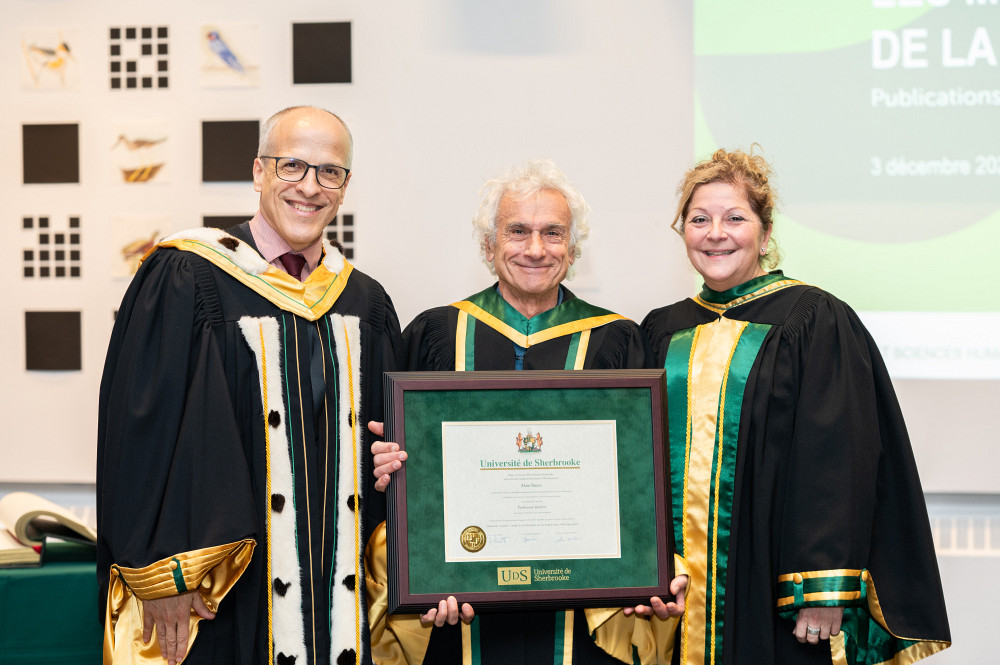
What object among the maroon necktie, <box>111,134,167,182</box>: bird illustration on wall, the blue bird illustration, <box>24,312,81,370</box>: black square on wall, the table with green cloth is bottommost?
the table with green cloth

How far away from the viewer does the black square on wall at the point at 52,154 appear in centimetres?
373

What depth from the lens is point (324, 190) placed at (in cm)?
220

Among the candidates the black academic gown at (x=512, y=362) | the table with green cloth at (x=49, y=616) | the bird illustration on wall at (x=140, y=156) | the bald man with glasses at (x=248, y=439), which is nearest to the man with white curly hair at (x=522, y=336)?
the black academic gown at (x=512, y=362)

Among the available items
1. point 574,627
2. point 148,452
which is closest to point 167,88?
point 148,452

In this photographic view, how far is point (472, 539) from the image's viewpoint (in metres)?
2.03

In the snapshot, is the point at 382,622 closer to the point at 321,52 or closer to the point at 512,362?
the point at 512,362

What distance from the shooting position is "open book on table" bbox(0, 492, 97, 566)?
2766 mm

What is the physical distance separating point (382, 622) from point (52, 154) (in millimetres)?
2731

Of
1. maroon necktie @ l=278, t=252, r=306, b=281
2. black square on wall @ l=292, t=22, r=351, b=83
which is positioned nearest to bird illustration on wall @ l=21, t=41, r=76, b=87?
black square on wall @ l=292, t=22, r=351, b=83

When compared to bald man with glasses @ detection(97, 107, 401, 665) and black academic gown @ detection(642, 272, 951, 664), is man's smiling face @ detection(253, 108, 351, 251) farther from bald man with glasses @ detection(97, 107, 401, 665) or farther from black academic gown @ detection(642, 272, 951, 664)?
black academic gown @ detection(642, 272, 951, 664)

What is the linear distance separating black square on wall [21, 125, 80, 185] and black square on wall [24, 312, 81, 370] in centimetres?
61

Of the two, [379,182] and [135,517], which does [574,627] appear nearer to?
[135,517]

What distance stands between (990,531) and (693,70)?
2330 millimetres

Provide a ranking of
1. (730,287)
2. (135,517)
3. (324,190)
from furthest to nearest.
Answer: (730,287) → (324,190) → (135,517)
